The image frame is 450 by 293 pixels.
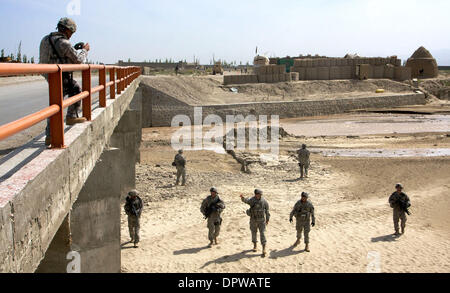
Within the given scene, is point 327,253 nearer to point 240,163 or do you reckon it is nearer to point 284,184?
point 284,184

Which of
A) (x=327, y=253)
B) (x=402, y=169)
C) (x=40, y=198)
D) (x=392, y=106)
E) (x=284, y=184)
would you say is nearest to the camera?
(x=40, y=198)

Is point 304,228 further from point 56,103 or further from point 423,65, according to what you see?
point 423,65

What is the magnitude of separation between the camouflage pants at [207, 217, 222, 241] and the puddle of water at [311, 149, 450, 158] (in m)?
12.5

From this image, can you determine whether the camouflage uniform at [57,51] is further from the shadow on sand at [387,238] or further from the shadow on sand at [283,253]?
the shadow on sand at [387,238]

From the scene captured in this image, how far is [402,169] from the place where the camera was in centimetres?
1767

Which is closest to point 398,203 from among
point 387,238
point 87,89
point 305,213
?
point 387,238

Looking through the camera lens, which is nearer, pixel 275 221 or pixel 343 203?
pixel 275 221

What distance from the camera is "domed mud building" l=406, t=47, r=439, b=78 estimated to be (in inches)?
2323

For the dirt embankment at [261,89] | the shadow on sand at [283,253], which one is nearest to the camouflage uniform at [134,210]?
the shadow on sand at [283,253]

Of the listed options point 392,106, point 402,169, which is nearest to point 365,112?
point 392,106

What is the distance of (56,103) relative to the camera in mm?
3418

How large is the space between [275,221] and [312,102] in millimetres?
26582

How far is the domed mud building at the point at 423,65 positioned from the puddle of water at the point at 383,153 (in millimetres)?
41477

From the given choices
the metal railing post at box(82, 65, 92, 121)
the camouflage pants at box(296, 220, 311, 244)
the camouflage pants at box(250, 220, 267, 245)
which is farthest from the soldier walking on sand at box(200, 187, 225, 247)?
the metal railing post at box(82, 65, 92, 121)
